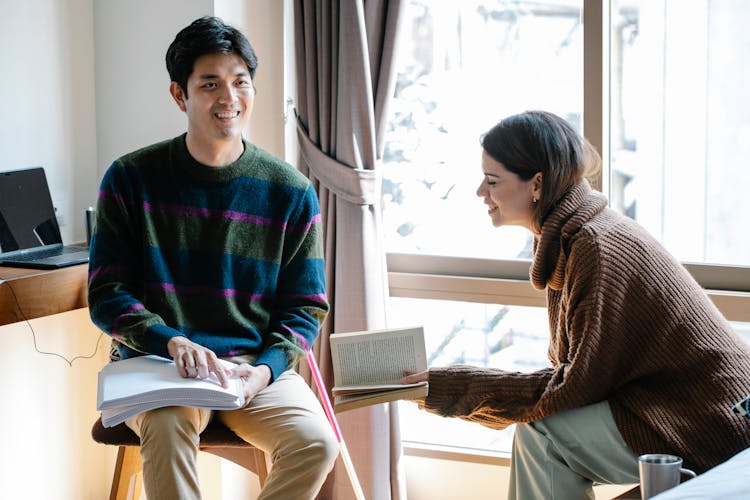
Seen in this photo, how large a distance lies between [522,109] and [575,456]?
4.44ft

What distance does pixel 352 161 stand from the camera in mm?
2795

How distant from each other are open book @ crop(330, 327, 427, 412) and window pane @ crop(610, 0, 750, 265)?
1110mm

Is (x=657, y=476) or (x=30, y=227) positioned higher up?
(x=30, y=227)

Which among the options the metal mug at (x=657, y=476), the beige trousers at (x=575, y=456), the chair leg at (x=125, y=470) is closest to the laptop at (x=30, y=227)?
the chair leg at (x=125, y=470)

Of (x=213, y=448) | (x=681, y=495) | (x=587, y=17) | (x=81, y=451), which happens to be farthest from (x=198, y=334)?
(x=587, y=17)

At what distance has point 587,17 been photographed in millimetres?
2756

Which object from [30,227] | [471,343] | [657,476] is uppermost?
[30,227]

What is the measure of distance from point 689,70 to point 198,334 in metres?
1.62

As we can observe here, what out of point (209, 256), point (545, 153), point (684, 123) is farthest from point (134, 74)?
point (684, 123)

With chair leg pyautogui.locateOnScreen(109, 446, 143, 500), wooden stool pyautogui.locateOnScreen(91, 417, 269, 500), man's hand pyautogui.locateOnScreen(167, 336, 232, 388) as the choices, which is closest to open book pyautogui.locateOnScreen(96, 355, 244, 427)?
man's hand pyautogui.locateOnScreen(167, 336, 232, 388)

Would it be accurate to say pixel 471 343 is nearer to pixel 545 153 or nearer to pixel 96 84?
pixel 545 153

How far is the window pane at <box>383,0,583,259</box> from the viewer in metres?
2.88

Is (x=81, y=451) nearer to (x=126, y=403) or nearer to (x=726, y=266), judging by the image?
(x=126, y=403)

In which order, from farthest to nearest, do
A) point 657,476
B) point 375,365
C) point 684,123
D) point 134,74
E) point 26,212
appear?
point 134,74, point 684,123, point 26,212, point 375,365, point 657,476
